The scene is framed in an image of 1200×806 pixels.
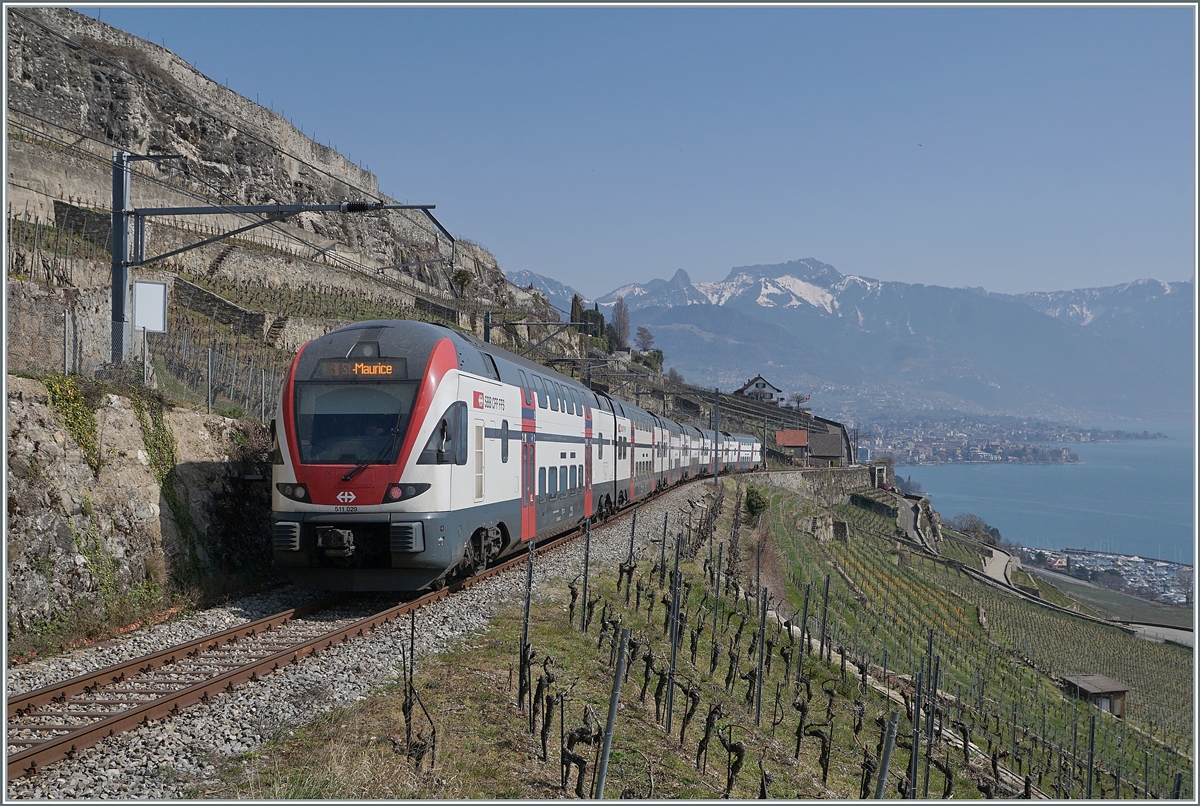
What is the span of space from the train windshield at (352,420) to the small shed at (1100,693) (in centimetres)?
2862

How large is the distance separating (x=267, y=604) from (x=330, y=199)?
65030 millimetres

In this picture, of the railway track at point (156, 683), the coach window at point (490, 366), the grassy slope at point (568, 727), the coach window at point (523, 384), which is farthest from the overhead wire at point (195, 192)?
the grassy slope at point (568, 727)

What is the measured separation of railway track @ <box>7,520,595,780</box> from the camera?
6977 mm

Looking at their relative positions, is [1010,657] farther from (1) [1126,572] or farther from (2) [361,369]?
(1) [1126,572]

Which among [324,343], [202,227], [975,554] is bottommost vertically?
[975,554]

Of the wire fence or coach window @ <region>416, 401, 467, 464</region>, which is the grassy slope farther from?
the wire fence

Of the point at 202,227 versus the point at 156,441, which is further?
the point at 202,227

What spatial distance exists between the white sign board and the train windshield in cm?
480

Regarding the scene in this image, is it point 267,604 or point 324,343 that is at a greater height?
point 324,343

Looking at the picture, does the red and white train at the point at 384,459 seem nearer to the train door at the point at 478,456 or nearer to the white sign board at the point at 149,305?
the train door at the point at 478,456

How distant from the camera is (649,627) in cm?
1410

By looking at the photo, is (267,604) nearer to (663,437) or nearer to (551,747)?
(551,747)

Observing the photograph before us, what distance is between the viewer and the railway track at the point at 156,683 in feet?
22.9

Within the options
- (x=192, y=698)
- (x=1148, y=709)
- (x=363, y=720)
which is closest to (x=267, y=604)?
(x=192, y=698)
